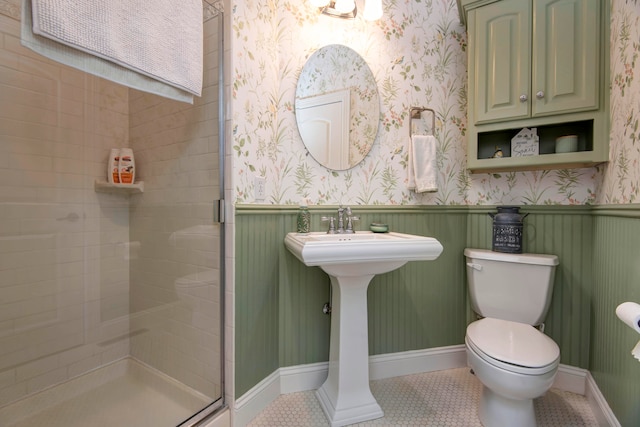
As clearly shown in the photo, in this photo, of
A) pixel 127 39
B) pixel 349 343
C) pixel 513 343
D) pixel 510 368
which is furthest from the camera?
pixel 349 343

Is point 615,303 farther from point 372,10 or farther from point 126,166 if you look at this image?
point 126,166

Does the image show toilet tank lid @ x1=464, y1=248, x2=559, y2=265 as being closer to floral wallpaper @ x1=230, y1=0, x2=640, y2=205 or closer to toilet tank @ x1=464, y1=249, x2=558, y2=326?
toilet tank @ x1=464, y1=249, x2=558, y2=326

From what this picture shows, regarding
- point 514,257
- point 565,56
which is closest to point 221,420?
point 514,257

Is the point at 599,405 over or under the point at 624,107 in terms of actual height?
under

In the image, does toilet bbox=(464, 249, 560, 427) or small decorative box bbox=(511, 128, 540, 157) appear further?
small decorative box bbox=(511, 128, 540, 157)

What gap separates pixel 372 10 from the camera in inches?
63.1

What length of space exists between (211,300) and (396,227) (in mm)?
1101

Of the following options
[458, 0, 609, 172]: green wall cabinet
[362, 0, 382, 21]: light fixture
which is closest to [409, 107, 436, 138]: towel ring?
[458, 0, 609, 172]: green wall cabinet

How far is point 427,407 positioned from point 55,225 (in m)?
2.11

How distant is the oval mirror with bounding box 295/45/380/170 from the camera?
5.26 feet

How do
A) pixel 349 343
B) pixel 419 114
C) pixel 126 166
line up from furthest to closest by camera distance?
pixel 419 114 → pixel 126 166 → pixel 349 343

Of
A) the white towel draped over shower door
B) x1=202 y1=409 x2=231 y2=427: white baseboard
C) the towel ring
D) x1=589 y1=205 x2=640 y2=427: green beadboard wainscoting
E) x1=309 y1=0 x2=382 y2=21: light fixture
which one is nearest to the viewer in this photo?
the white towel draped over shower door

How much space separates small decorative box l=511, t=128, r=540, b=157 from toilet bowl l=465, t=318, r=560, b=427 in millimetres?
933

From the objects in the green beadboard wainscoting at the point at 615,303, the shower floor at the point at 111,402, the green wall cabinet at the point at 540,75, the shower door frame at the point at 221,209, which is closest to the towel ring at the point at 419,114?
the green wall cabinet at the point at 540,75
